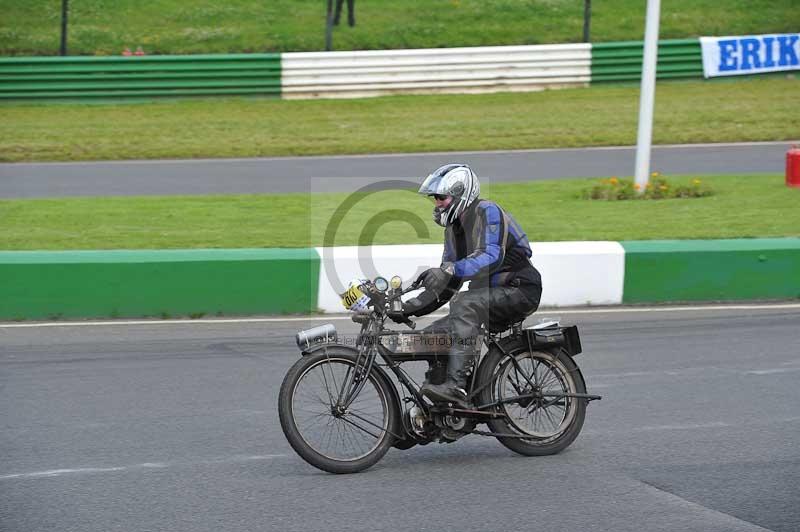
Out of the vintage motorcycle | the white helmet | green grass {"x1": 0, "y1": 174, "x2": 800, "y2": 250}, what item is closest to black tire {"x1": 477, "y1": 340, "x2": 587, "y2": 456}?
the vintage motorcycle

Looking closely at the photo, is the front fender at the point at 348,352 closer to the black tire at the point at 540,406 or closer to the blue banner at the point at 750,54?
the black tire at the point at 540,406

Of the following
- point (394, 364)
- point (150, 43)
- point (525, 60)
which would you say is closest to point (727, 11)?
point (525, 60)

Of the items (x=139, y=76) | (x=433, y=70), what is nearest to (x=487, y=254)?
(x=433, y=70)

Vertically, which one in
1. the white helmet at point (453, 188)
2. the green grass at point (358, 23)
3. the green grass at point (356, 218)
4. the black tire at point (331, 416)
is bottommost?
the black tire at point (331, 416)

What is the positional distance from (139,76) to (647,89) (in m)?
14.2

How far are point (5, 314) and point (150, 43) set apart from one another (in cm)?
2236

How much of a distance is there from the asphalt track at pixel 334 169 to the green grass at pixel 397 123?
2.68ft

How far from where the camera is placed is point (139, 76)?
2684cm

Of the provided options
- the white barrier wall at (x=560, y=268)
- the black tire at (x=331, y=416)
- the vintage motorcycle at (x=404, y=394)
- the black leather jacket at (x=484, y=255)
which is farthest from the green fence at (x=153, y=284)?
the black tire at (x=331, y=416)

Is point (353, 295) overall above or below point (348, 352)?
above

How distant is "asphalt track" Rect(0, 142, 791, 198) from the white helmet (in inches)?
456

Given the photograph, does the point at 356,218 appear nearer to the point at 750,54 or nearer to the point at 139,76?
the point at 139,76

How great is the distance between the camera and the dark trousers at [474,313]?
668cm

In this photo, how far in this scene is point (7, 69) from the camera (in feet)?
85.6
